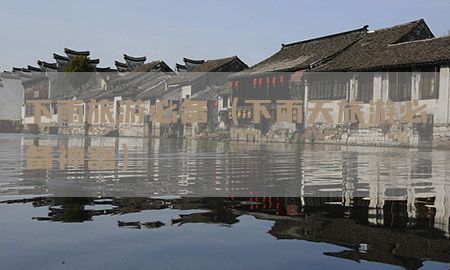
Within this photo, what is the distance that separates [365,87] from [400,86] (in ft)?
6.60

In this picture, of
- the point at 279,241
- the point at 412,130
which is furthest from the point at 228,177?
the point at 412,130

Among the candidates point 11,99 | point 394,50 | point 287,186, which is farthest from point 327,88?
point 11,99

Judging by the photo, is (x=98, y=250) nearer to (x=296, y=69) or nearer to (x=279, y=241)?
(x=279, y=241)

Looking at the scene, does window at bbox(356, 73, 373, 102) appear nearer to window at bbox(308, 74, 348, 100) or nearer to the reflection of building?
window at bbox(308, 74, 348, 100)

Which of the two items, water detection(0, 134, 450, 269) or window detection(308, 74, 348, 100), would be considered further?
window detection(308, 74, 348, 100)

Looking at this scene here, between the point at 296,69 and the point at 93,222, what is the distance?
1038 inches


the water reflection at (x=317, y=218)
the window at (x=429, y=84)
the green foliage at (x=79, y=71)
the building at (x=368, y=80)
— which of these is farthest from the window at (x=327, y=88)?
the green foliage at (x=79, y=71)

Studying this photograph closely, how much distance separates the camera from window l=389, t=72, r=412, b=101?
2377cm

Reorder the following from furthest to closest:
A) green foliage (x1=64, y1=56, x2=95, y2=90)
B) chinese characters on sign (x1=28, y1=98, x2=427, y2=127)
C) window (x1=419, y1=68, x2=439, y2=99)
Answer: green foliage (x1=64, y1=56, x2=95, y2=90) < chinese characters on sign (x1=28, y1=98, x2=427, y2=127) < window (x1=419, y1=68, x2=439, y2=99)

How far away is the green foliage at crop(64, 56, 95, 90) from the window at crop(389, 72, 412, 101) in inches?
1520

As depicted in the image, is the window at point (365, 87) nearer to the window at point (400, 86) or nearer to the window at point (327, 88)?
the window at point (327, 88)

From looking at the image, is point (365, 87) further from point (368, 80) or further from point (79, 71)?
point (79, 71)

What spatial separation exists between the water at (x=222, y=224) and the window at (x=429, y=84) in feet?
54.0

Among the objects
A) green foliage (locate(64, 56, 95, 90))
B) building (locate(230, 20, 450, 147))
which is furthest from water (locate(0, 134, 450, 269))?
green foliage (locate(64, 56, 95, 90))
